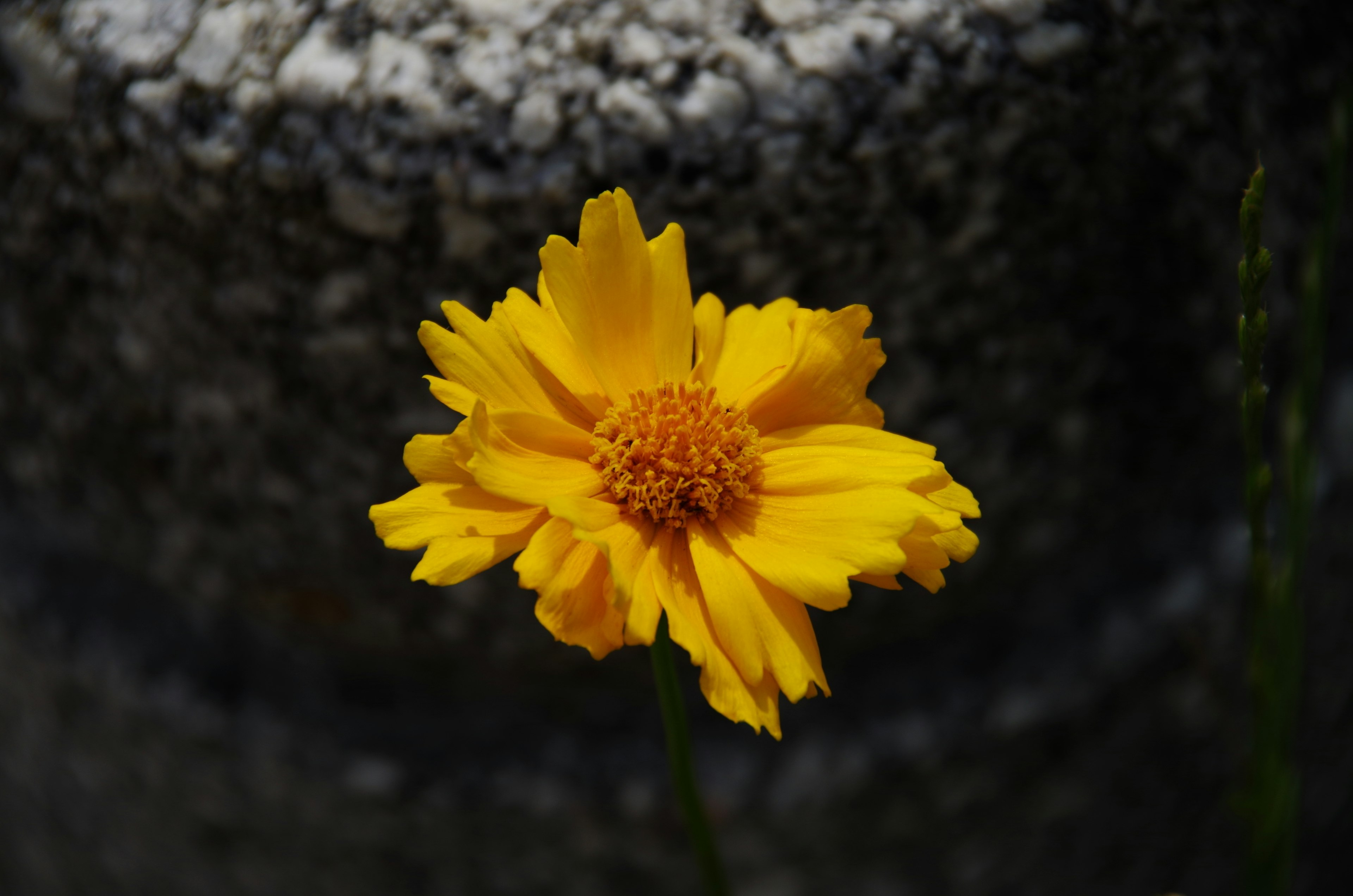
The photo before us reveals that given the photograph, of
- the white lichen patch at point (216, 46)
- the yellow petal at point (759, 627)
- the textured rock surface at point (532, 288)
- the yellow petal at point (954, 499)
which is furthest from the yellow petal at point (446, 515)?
the white lichen patch at point (216, 46)

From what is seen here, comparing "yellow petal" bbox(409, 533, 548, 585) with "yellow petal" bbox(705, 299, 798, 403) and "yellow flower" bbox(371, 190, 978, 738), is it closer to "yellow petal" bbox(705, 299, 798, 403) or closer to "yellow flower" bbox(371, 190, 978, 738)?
"yellow flower" bbox(371, 190, 978, 738)

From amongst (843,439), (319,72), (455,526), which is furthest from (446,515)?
(319,72)

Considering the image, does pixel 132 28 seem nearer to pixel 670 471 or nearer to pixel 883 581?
pixel 670 471

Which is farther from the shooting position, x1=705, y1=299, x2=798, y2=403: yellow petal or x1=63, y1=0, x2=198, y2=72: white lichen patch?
x1=63, y1=0, x2=198, y2=72: white lichen patch

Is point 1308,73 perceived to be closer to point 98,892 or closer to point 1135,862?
point 1135,862

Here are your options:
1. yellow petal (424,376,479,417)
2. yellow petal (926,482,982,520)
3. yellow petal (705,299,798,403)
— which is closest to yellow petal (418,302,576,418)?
yellow petal (424,376,479,417)

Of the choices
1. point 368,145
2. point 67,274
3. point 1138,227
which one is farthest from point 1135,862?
point 67,274

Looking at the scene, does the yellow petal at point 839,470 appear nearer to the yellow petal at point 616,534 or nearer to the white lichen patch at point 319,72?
the yellow petal at point 616,534
